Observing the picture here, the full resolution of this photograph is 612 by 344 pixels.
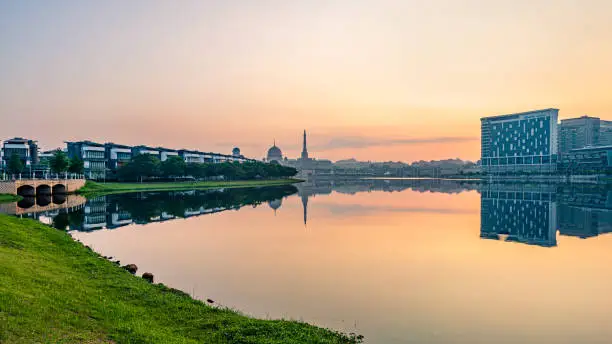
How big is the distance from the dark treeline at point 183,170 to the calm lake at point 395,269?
79.8 meters

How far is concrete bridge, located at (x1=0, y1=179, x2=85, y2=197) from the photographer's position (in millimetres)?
72062

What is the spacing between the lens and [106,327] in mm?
12719

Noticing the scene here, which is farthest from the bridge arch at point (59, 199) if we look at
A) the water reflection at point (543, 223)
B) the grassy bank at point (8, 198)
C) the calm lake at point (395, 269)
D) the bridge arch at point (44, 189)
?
the water reflection at point (543, 223)

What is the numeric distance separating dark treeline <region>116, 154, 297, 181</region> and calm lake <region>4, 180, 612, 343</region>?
79757 millimetres

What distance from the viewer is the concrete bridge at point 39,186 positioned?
236 ft

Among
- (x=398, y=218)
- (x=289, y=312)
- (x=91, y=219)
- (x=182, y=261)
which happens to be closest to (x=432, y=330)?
(x=289, y=312)

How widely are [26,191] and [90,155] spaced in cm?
6876

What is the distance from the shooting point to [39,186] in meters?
85.8

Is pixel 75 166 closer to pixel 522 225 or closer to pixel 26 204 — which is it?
pixel 26 204

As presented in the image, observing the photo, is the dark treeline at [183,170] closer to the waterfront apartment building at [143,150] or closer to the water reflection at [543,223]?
the waterfront apartment building at [143,150]

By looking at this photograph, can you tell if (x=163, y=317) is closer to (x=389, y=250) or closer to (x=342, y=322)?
(x=342, y=322)

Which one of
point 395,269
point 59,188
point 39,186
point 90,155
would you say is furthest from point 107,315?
point 90,155

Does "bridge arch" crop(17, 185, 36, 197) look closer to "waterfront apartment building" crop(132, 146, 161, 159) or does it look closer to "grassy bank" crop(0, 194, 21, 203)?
"grassy bank" crop(0, 194, 21, 203)

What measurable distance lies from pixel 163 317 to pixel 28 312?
4.16m
